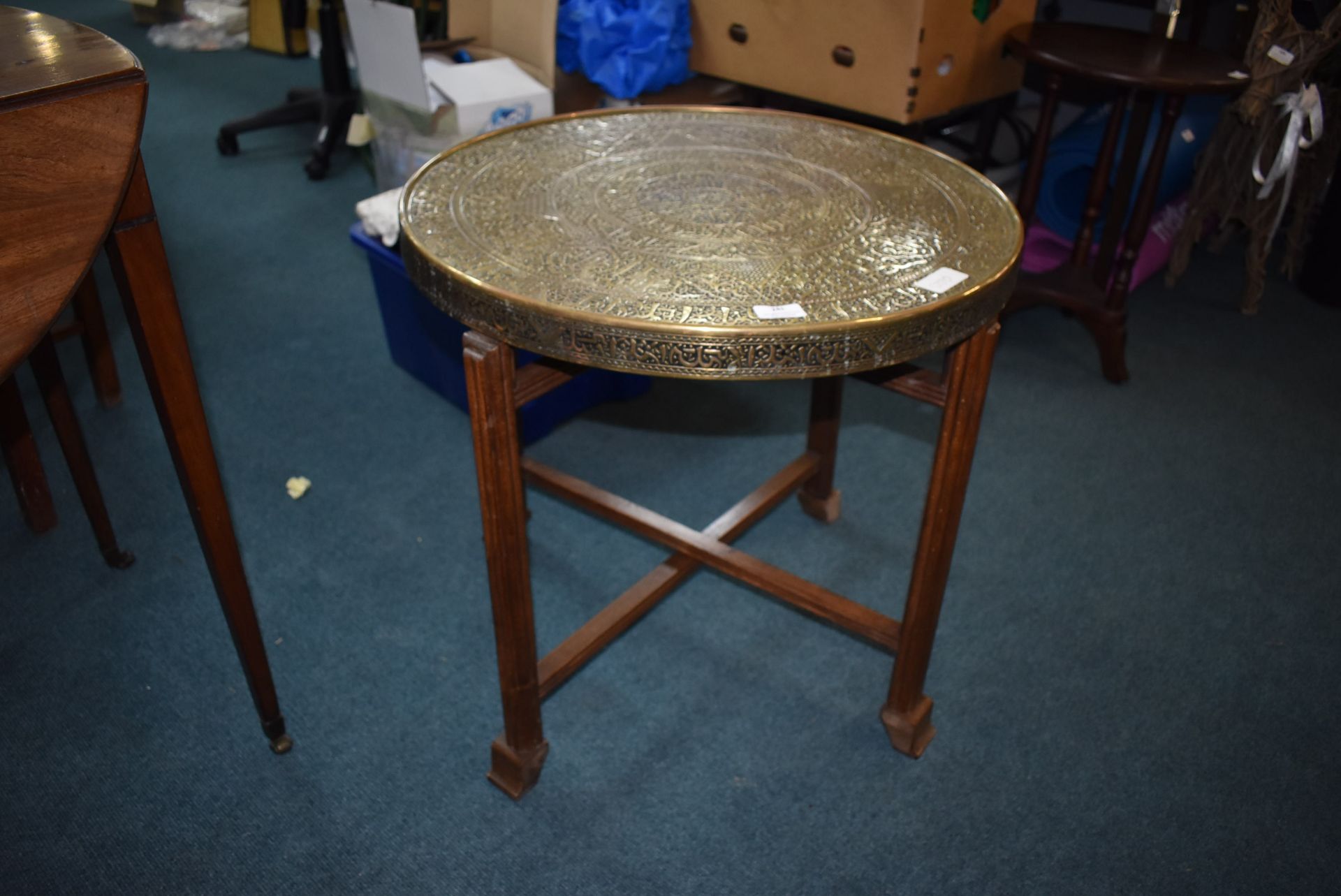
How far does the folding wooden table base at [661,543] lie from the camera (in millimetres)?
1189

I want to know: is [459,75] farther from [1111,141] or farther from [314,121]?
[314,121]

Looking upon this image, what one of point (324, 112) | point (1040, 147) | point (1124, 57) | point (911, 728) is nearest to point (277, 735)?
point (911, 728)

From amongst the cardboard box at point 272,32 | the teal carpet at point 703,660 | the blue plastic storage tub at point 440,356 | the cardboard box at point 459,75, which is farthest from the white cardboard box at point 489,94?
the cardboard box at point 272,32

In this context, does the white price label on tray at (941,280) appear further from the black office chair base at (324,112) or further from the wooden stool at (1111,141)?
the black office chair base at (324,112)

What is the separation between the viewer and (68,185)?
37.5 inches

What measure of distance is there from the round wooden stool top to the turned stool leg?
0.91m

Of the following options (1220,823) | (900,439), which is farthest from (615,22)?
(1220,823)

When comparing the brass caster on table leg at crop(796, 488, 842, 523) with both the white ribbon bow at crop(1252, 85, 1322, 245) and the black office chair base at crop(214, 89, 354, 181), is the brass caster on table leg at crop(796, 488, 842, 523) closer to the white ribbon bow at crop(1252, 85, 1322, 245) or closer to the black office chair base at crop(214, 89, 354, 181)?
the white ribbon bow at crop(1252, 85, 1322, 245)

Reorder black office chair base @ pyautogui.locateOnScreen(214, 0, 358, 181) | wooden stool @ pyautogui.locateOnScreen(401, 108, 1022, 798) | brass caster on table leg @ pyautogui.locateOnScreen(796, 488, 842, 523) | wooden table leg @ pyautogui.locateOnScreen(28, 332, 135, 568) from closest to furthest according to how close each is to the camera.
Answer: wooden stool @ pyautogui.locateOnScreen(401, 108, 1022, 798) < wooden table leg @ pyautogui.locateOnScreen(28, 332, 135, 568) < brass caster on table leg @ pyautogui.locateOnScreen(796, 488, 842, 523) < black office chair base @ pyautogui.locateOnScreen(214, 0, 358, 181)

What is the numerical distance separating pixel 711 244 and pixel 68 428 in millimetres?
1240

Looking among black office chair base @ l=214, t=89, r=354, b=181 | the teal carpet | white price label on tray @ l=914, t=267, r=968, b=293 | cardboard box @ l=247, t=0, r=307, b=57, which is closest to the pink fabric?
the teal carpet

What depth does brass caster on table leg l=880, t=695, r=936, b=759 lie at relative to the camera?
1508 mm

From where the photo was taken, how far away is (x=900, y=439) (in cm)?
227

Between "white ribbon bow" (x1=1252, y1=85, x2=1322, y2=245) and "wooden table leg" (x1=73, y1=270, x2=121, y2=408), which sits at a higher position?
"white ribbon bow" (x1=1252, y1=85, x2=1322, y2=245)
